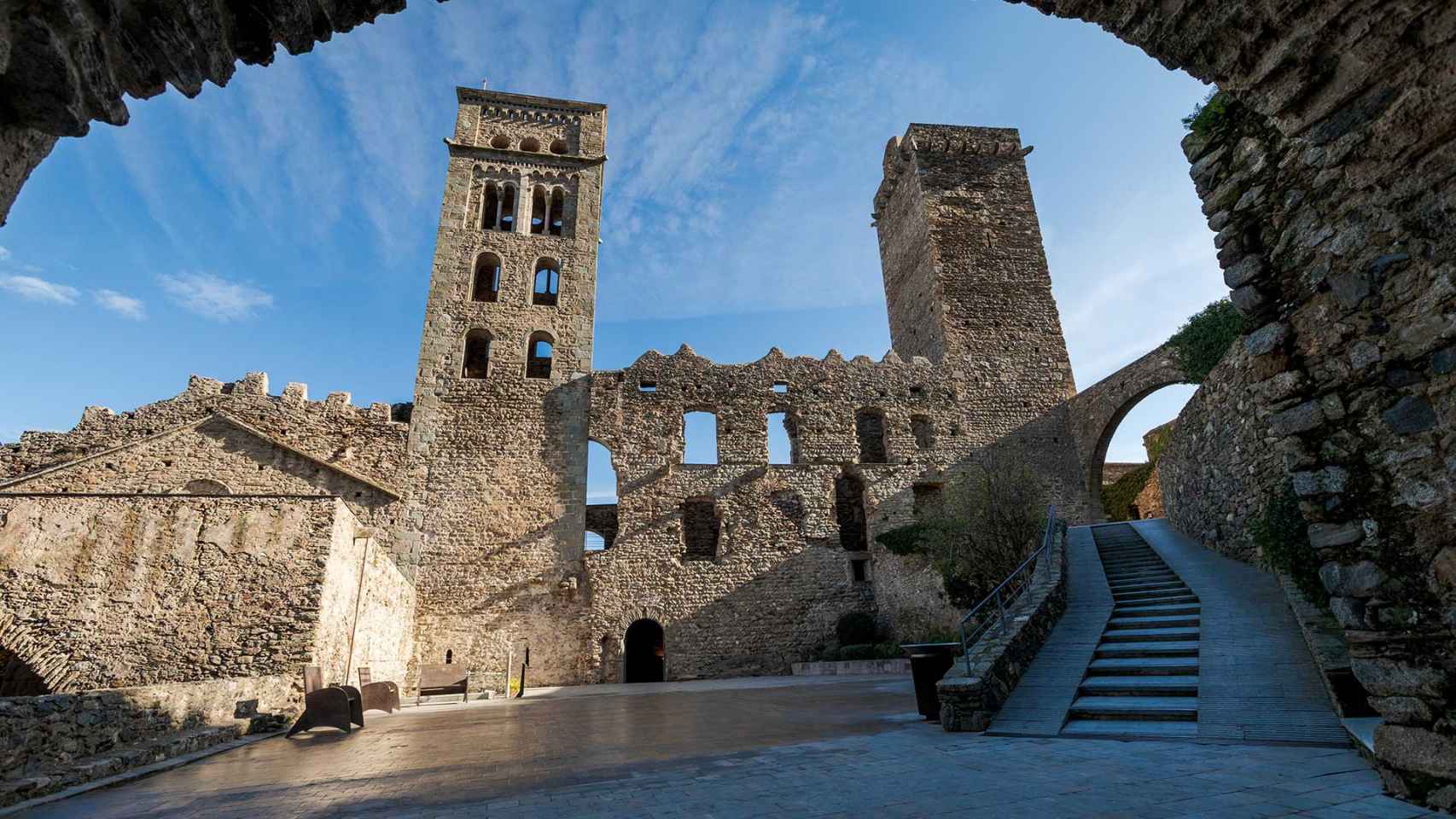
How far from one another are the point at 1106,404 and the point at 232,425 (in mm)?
22623


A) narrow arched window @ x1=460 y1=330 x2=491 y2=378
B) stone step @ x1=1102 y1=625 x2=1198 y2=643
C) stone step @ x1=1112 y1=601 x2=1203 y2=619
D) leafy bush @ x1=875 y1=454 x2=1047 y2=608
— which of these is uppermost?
narrow arched window @ x1=460 y1=330 x2=491 y2=378

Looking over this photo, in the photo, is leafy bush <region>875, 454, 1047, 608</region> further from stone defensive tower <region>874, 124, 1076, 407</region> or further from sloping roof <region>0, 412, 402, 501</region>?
sloping roof <region>0, 412, 402, 501</region>

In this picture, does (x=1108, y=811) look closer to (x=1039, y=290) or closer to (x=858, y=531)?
(x=858, y=531)

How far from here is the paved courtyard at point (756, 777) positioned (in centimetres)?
306

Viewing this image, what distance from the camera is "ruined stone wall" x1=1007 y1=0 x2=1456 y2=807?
2605 mm

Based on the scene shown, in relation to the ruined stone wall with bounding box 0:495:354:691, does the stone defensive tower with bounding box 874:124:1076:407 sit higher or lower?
higher

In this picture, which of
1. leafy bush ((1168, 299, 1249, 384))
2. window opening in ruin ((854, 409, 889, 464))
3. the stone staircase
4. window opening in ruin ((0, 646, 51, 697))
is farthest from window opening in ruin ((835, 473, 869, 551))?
window opening in ruin ((0, 646, 51, 697))

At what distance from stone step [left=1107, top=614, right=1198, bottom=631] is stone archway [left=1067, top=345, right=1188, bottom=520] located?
34.2ft

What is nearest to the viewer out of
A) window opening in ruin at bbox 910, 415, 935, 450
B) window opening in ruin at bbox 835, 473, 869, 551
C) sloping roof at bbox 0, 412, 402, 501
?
sloping roof at bbox 0, 412, 402, 501

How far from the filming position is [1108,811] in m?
2.86

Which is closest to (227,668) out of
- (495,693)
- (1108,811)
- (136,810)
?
(495,693)

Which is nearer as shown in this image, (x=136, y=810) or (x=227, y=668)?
(x=136, y=810)

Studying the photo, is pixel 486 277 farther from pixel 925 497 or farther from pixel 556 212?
pixel 925 497

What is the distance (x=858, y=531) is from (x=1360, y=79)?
16.7 metres
